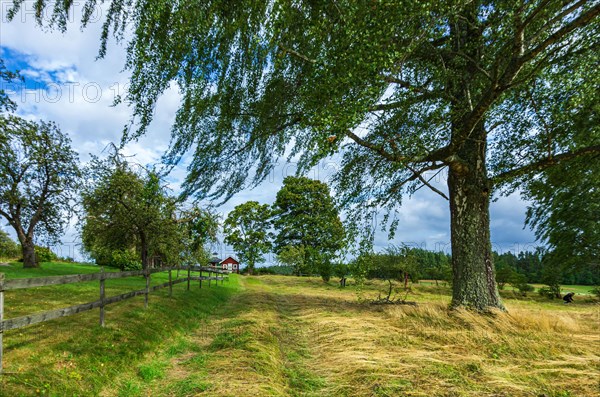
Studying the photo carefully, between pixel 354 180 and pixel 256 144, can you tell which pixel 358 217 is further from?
pixel 256 144

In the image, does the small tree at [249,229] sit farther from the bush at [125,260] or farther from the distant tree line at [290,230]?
the bush at [125,260]

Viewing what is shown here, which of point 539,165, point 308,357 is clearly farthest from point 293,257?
point 308,357

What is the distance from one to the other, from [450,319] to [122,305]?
899 cm

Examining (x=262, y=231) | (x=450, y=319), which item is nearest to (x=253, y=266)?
(x=262, y=231)

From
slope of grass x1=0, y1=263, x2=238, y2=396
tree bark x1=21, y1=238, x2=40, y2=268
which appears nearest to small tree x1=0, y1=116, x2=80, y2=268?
tree bark x1=21, y1=238, x2=40, y2=268

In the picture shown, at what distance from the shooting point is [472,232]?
833 centimetres

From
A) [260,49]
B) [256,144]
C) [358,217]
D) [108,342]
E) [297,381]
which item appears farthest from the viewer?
[358,217]

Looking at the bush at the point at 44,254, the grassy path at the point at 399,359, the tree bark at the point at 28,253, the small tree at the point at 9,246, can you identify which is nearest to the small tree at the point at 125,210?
Result: the tree bark at the point at 28,253

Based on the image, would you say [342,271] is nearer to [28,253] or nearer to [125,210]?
[125,210]

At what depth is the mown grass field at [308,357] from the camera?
154 inches

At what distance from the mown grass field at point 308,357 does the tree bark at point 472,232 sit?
691 mm

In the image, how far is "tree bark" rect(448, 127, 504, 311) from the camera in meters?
8.12

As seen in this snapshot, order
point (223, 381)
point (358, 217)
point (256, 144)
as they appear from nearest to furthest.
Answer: point (223, 381)
point (256, 144)
point (358, 217)

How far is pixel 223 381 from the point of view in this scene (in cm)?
418
